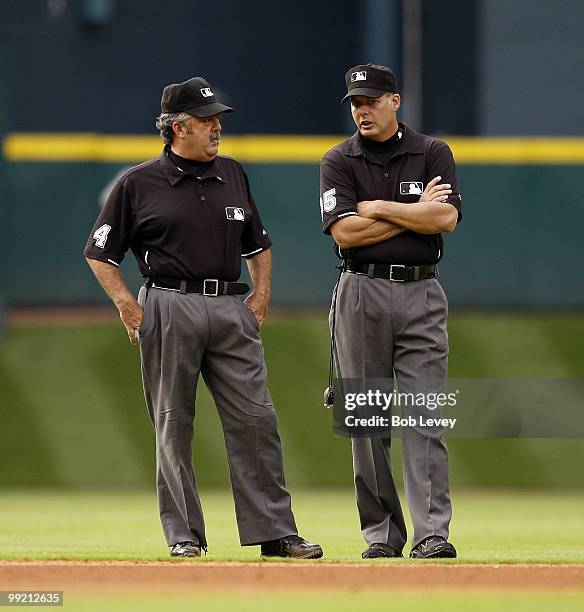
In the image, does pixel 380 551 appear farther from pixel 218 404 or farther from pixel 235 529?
pixel 235 529

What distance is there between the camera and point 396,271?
7191 mm

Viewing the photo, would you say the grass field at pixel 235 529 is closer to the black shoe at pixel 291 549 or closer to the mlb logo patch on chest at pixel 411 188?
the black shoe at pixel 291 549

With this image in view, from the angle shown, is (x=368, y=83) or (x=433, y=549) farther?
(x=368, y=83)

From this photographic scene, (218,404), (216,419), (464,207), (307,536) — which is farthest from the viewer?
(464,207)

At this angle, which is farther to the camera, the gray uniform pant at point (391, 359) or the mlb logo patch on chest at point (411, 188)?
the mlb logo patch on chest at point (411, 188)

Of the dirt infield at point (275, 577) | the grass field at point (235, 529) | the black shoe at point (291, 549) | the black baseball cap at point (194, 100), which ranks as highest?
the black baseball cap at point (194, 100)

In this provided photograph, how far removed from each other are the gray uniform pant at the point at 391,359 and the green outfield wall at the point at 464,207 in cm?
426

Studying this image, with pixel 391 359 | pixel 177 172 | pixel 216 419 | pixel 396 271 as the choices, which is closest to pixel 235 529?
pixel 391 359

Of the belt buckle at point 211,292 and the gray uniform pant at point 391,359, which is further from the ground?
the belt buckle at point 211,292

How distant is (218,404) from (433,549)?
1092 millimetres

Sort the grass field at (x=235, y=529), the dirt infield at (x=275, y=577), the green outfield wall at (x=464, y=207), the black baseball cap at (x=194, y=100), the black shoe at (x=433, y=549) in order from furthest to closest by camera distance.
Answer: the green outfield wall at (x=464, y=207)
the grass field at (x=235, y=529)
the black baseball cap at (x=194, y=100)
the black shoe at (x=433, y=549)
the dirt infield at (x=275, y=577)

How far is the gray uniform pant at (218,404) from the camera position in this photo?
7023 millimetres

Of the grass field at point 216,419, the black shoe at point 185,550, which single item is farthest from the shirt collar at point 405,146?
the grass field at point 216,419

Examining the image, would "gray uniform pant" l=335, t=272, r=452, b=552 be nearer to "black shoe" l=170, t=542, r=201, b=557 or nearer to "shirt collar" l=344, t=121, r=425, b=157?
Answer: "shirt collar" l=344, t=121, r=425, b=157
